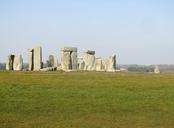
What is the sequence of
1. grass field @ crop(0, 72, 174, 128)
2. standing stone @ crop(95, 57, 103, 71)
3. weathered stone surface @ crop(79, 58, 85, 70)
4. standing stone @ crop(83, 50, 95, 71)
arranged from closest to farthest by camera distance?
grass field @ crop(0, 72, 174, 128), standing stone @ crop(83, 50, 95, 71), standing stone @ crop(95, 57, 103, 71), weathered stone surface @ crop(79, 58, 85, 70)

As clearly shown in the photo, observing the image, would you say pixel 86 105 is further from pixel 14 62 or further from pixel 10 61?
pixel 10 61

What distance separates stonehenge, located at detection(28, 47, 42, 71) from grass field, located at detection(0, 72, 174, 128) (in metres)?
19.0

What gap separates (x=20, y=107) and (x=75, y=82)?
11.2m

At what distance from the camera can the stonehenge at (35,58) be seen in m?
47.7

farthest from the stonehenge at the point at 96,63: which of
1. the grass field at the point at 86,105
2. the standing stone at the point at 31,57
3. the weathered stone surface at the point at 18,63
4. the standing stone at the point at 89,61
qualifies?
the grass field at the point at 86,105

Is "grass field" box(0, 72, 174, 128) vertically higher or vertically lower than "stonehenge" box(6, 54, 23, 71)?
lower

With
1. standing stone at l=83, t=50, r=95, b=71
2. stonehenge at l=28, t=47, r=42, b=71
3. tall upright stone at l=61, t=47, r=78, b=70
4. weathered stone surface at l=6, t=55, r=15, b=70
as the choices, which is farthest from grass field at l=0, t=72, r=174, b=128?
weathered stone surface at l=6, t=55, r=15, b=70

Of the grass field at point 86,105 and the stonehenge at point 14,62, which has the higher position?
the stonehenge at point 14,62

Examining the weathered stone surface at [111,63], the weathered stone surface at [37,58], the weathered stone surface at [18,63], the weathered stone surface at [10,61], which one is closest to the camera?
the weathered stone surface at [37,58]

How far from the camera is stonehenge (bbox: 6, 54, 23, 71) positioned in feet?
162

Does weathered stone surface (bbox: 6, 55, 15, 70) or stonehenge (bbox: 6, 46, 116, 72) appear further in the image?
weathered stone surface (bbox: 6, 55, 15, 70)

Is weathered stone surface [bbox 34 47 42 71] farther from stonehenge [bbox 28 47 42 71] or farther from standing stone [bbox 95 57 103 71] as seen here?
standing stone [bbox 95 57 103 71]

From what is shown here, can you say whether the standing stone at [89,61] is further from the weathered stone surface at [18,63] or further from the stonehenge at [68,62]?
the weathered stone surface at [18,63]

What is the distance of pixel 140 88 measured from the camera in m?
27.3
